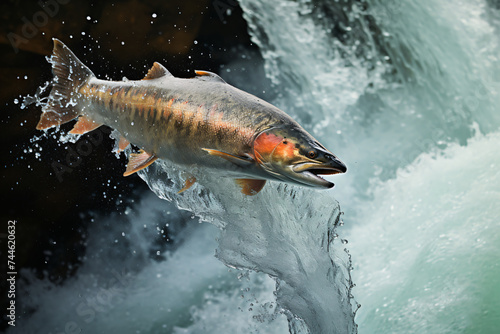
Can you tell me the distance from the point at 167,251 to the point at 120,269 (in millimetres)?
412

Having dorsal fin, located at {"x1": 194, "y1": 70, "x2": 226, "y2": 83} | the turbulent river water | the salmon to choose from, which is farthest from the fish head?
the turbulent river water

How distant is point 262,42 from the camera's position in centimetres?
368

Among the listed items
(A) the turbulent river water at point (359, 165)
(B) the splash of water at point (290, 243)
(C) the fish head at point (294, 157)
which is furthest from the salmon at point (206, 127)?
(A) the turbulent river water at point (359, 165)

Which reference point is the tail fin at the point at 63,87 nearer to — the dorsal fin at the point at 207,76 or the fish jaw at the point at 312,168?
the dorsal fin at the point at 207,76

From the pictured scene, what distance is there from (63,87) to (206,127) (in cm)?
76

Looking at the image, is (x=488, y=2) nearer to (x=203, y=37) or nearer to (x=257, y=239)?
(x=203, y=37)

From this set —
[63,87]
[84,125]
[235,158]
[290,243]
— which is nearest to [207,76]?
[235,158]

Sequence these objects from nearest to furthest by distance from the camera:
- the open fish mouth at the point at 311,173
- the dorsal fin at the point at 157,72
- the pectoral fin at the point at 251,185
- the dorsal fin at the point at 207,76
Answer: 1. the open fish mouth at the point at 311,173
2. the pectoral fin at the point at 251,185
3. the dorsal fin at the point at 207,76
4. the dorsal fin at the point at 157,72

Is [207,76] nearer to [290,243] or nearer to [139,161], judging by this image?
[139,161]

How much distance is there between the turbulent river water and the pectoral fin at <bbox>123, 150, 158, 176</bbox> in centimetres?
194

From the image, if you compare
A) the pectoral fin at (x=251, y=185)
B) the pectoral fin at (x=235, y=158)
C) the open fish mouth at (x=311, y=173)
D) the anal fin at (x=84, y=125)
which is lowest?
the anal fin at (x=84, y=125)

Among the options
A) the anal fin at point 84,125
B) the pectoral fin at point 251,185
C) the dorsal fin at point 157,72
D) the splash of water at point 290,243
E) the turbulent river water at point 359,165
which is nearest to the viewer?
the pectoral fin at point 251,185

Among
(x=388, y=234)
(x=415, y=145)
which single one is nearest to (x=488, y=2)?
(x=415, y=145)

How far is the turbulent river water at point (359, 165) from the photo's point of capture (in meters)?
3.21
